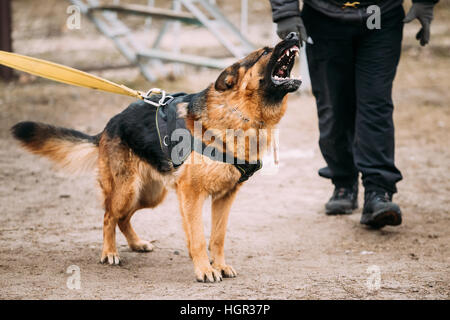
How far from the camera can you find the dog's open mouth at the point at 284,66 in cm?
353

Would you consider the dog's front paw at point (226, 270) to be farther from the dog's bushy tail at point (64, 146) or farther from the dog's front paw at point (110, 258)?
the dog's bushy tail at point (64, 146)

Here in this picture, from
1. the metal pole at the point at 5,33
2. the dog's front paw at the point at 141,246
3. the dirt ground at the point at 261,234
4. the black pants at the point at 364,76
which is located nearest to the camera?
the dirt ground at the point at 261,234

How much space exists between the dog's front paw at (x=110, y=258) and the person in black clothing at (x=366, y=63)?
1885 mm

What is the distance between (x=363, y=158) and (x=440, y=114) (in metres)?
4.40

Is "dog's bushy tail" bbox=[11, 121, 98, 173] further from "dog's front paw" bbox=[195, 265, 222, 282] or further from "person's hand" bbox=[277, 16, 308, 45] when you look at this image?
"person's hand" bbox=[277, 16, 308, 45]

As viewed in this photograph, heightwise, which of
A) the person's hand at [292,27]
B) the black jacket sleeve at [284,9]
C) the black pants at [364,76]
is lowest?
the black pants at [364,76]

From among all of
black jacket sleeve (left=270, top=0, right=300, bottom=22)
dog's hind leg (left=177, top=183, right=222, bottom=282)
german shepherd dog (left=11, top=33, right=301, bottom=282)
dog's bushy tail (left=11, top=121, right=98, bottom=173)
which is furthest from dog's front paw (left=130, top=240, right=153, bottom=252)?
black jacket sleeve (left=270, top=0, right=300, bottom=22)

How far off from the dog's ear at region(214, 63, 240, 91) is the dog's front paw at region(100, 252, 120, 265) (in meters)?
1.33

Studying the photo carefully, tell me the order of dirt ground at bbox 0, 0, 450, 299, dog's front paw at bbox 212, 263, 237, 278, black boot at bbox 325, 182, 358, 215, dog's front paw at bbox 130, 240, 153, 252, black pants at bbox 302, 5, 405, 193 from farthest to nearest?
black boot at bbox 325, 182, 358, 215
black pants at bbox 302, 5, 405, 193
dog's front paw at bbox 130, 240, 153, 252
dog's front paw at bbox 212, 263, 237, 278
dirt ground at bbox 0, 0, 450, 299

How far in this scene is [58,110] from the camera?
835 centimetres

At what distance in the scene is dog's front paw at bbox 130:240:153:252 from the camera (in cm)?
431

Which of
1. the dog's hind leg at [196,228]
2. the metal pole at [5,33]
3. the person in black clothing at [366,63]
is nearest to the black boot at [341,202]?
the person in black clothing at [366,63]

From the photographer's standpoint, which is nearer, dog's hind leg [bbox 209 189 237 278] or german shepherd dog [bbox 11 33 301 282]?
german shepherd dog [bbox 11 33 301 282]
